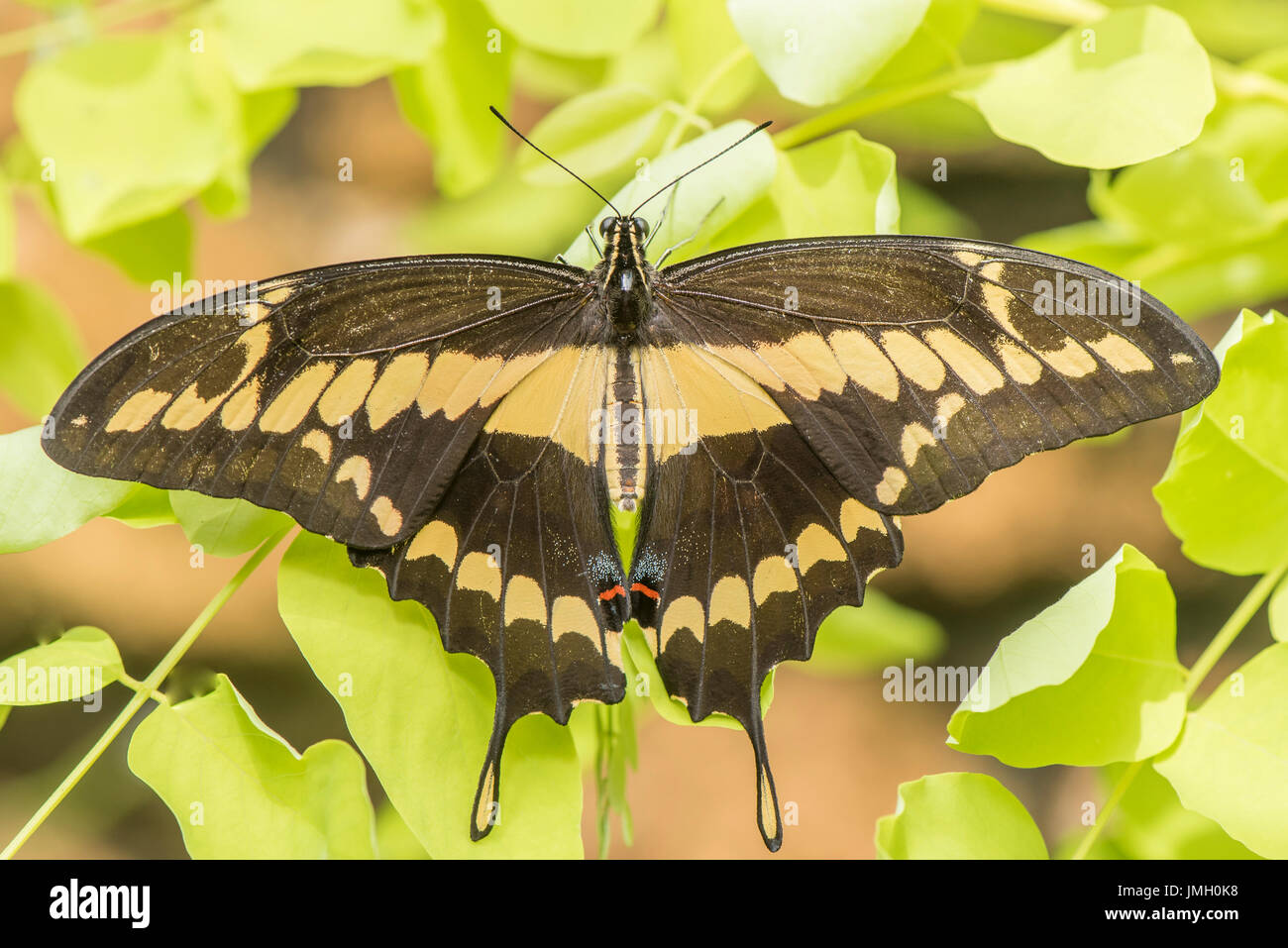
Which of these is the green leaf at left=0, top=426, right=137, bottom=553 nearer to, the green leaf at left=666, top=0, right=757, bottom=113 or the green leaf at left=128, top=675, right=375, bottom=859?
the green leaf at left=128, top=675, right=375, bottom=859

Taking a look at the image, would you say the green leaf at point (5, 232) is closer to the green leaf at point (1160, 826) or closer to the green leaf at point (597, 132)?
the green leaf at point (597, 132)

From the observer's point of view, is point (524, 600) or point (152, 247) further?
point (152, 247)

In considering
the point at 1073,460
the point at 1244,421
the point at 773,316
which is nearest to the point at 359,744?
the point at 773,316

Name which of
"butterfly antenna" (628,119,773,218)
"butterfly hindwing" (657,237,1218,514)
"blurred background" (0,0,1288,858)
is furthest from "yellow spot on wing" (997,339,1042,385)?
"blurred background" (0,0,1288,858)

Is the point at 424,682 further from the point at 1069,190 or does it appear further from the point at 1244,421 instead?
the point at 1069,190

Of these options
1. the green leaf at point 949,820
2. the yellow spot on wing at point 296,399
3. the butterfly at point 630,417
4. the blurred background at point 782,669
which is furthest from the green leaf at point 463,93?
the blurred background at point 782,669

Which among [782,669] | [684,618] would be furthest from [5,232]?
[782,669]

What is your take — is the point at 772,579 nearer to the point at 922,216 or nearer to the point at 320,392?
the point at 320,392

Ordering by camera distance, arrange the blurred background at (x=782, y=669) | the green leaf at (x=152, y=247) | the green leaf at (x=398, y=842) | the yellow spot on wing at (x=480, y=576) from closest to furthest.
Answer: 1. the yellow spot on wing at (x=480, y=576)
2. the green leaf at (x=152, y=247)
3. the green leaf at (x=398, y=842)
4. the blurred background at (x=782, y=669)
